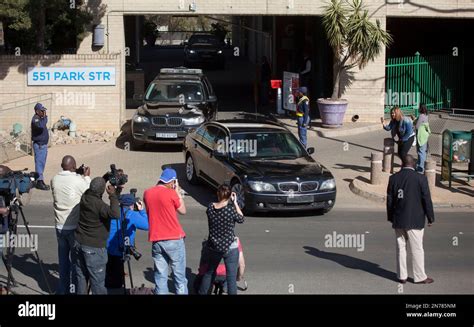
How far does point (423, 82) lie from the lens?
92.0 ft

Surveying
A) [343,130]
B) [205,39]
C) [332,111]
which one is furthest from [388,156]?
[205,39]

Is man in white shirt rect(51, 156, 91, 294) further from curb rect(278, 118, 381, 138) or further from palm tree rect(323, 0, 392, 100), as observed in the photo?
palm tree rect(323, 0, 392, 100)

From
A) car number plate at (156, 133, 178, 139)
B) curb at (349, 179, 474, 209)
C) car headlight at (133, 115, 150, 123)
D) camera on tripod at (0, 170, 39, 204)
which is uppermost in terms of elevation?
car headlight at (133, 115, 150, 123)

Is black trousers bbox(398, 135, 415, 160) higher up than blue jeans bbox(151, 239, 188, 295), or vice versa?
black trousers bbox(398, 135, 415, 160)

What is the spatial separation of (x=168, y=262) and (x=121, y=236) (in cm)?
64

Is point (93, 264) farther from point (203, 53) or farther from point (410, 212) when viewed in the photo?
point (203, 53)

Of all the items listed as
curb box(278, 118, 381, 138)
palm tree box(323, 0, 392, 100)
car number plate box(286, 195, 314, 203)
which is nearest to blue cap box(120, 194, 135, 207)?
Answer: car number plate box(286, 195, 314, 203)

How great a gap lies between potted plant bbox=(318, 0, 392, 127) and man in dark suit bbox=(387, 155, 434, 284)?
13.0 meters

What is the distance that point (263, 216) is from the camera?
15664mm

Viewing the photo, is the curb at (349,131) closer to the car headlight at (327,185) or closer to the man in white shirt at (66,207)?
the car headlight at (327,185)

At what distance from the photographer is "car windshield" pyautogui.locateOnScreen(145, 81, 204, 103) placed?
75.3ft

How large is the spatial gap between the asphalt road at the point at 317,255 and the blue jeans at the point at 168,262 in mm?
1379

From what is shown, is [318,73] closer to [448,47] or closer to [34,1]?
[448,47]

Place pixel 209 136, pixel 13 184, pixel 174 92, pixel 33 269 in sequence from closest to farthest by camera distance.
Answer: pixel 13 184 → pixel 33 269 → pixel 209 136 → pixel 174 92
